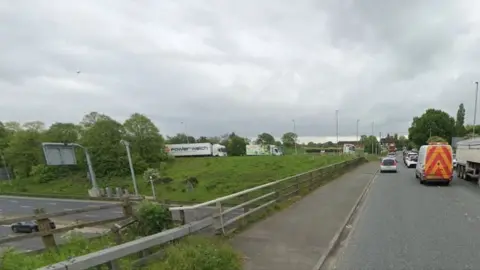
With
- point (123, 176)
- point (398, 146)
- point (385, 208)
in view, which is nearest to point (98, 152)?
point (123, 176)

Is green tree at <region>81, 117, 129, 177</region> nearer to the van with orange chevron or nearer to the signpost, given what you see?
the signpost

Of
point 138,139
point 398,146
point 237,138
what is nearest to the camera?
point 138,139

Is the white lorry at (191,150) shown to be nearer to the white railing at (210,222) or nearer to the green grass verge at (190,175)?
the green grass verge at (190,175)

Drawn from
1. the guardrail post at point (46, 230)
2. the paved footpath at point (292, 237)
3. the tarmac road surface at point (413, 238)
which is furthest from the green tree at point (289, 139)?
the guardrail post at point (46, 230)

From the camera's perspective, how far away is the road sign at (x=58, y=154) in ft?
80.1

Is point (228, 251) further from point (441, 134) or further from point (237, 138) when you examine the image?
point (237, 138)

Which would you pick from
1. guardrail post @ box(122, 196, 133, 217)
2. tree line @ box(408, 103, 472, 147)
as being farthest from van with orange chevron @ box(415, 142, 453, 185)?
tree line @ box(408, 103, 472, 147)

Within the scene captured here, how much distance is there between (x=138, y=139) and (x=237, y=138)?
189 feet

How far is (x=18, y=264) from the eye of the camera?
506 centimetres

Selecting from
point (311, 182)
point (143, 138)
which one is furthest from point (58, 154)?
point (143, 138)

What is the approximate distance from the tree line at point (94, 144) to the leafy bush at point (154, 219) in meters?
84.7

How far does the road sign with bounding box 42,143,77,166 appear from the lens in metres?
24.4

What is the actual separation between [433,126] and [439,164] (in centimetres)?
10017

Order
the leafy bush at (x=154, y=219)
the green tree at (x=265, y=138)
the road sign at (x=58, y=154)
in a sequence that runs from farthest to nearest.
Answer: the green tree at (x=265, y=138) < the road sign at (x=58, y=154) < the leafy bush at (x=154, y=219)
